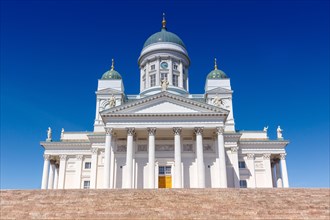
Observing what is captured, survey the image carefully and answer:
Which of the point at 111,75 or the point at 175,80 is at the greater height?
the point at 111,75

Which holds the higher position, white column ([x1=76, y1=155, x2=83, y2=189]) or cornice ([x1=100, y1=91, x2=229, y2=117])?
cornice ([x1=100, y1=91, x2=229, y2=117])

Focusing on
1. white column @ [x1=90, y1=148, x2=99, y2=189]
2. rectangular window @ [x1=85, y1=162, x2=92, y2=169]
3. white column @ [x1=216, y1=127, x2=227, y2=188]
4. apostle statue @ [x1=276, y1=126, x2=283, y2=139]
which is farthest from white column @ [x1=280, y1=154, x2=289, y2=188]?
rectangular window @ [x1=85, y1=162, x2=92, y2=169]

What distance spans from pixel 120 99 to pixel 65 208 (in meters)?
28.7

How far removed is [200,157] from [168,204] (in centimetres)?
1451

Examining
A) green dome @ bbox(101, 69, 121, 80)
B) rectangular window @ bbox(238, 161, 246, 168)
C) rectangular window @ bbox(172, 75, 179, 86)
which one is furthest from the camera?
rectangular window @ bbox(172, 75, 179, 86)

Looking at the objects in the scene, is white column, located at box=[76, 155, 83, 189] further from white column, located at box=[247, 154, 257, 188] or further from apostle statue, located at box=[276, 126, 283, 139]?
apostle statue, located at box=[276, 126, 283, 139]

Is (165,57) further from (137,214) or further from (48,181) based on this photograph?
(137,214)

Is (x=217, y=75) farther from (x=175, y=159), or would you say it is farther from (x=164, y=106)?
(x=175, y=159)

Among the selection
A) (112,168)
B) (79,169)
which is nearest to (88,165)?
(79,169)

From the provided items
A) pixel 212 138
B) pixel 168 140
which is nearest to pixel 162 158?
pixel 168 140

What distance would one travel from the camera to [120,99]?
1802 inches

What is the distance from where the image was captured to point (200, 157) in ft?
107

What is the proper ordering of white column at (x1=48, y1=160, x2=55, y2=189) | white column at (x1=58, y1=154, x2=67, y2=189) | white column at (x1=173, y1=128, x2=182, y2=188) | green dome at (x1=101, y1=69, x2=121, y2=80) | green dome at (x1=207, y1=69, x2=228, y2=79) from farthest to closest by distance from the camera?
1. green dome at (x1=101, y1=69, x2=121, y2=80)
2. green dome at (x1=207, y1=69, x2=228, y2=79)
3. white column at (x1=48, y1=160, x2=55, y2=189)
4. white column at (x1=58, y1=154, x2=67, y2=189)
5. white column at (x1=173, y1=128, x2=182, y2=188)

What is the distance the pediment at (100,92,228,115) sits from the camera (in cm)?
3397
